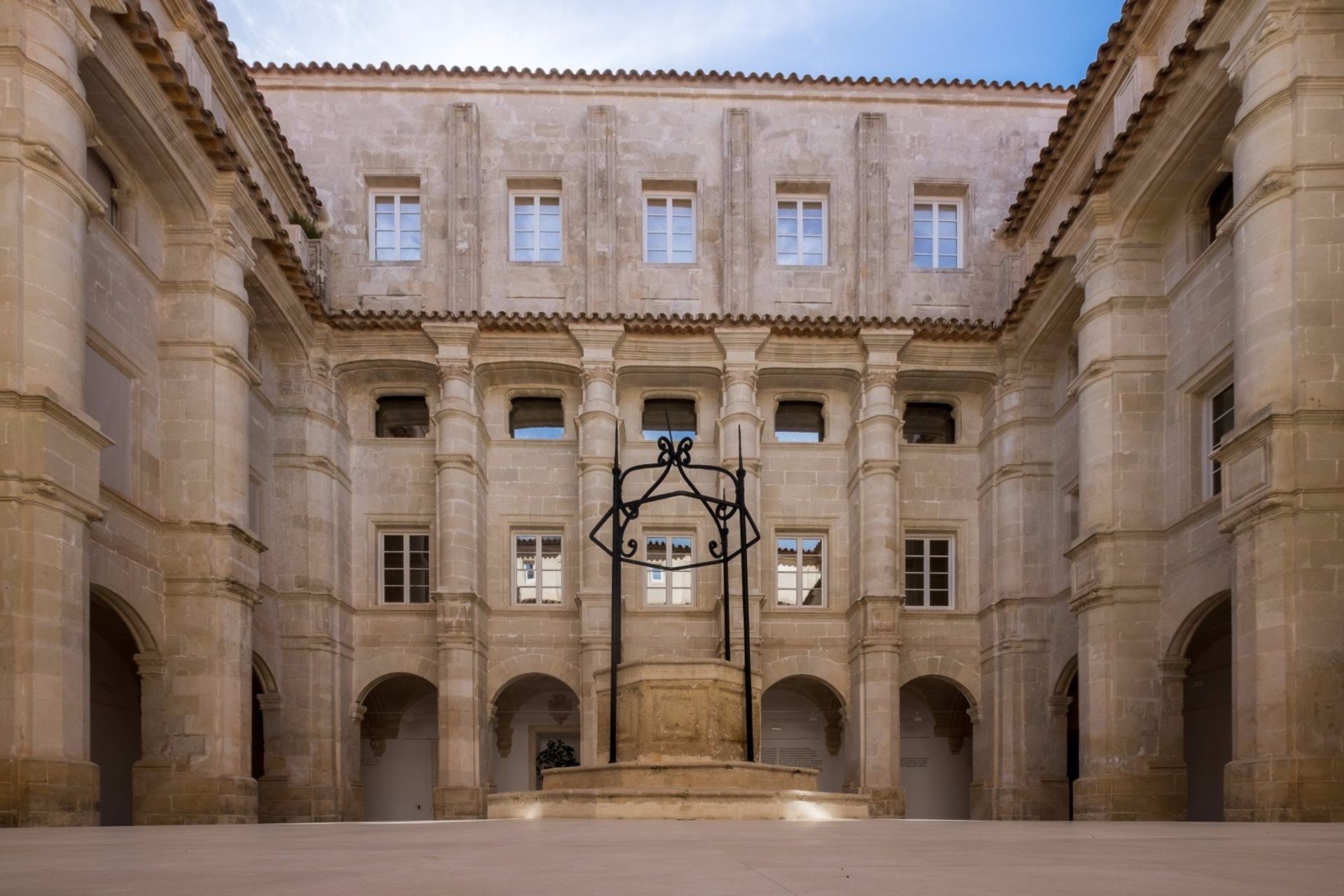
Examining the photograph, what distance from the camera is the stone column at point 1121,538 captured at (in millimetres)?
18797

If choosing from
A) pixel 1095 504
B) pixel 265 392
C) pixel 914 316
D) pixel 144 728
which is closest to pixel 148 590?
pixel 144 728

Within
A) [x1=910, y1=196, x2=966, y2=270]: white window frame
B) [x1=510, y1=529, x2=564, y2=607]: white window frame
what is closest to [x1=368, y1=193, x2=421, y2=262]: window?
[x1=510, y1=529, x2=564, y2=607]: white window frame

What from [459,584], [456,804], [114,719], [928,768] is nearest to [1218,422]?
[928,768]

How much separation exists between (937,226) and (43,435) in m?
19.2

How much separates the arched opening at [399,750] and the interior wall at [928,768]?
9.94 meters

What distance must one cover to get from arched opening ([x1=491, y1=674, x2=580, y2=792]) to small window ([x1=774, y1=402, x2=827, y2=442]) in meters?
7.15

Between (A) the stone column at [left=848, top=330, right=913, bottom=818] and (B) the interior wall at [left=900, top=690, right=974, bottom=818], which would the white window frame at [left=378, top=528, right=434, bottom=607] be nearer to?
(A) the stone column at [left=848, top=330, right=913, bottom=818]

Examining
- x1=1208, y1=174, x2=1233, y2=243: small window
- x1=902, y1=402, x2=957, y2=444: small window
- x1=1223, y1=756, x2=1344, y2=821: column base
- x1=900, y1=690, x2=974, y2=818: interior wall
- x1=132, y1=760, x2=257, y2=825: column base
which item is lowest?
x1=900, y1=690, x2=974, y2=818: interior wall

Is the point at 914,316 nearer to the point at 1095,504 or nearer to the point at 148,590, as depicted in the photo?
the point at 1095,504

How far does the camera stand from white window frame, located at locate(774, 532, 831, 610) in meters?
26.9

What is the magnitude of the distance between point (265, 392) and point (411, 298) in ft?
12.8

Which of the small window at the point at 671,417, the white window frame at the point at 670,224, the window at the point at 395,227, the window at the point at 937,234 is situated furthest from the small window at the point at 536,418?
the window at the point at 937,234

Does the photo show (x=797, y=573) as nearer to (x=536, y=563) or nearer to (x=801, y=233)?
(x=536, y=563)

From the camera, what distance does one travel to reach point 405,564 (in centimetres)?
2667
